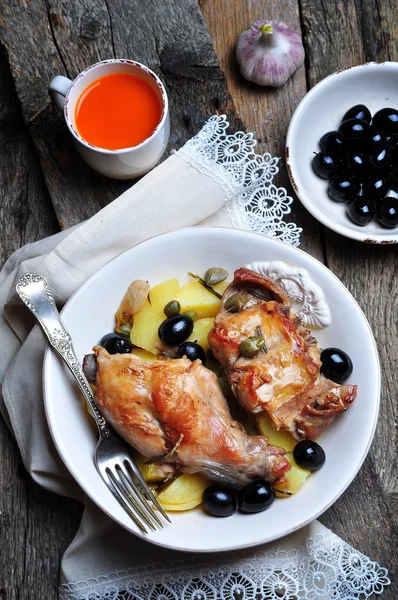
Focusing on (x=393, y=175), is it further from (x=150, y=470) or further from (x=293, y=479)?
(x=150, y=470)

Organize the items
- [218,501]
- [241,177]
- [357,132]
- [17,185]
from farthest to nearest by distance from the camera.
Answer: [17,185] < [357,132] < [241,177] < [218,501]

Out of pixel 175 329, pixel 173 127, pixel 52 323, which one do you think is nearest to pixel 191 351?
pixel 175 329

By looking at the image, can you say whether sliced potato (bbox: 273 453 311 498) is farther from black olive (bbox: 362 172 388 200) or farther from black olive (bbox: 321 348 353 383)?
black olive (bbox: 362 172 388 200)

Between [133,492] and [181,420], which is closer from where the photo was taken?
[181,420]

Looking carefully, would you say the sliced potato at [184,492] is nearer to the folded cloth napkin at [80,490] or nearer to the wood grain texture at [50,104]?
the folded cloth napkin at [80,490]

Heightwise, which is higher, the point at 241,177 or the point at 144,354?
the point at 241,177

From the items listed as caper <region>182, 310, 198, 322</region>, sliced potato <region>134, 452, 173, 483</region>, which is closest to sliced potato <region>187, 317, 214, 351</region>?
caper <region>182, 310, 198, 322</region>

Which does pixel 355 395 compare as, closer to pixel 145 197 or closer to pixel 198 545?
pixel 198 545
